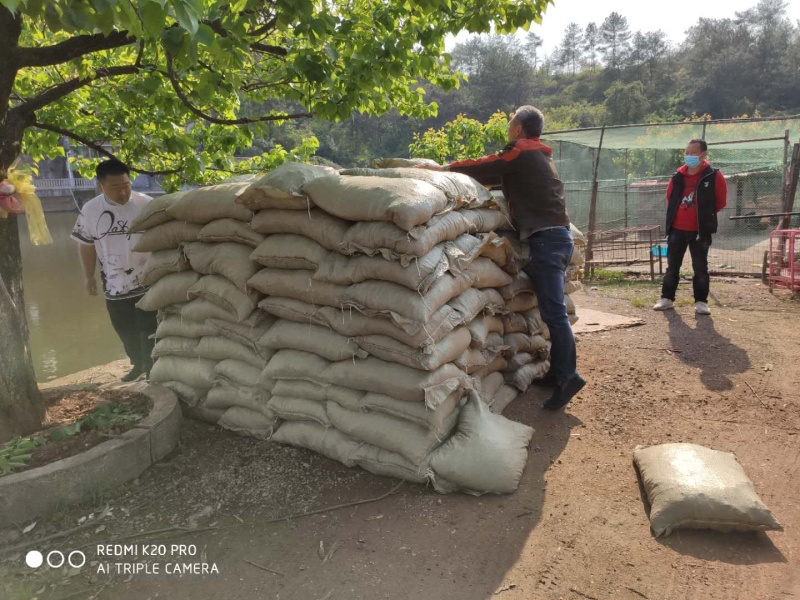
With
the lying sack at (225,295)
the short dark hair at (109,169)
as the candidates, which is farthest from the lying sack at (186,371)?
the short dark hair at (109,169)

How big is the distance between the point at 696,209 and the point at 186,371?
5024 millimetres

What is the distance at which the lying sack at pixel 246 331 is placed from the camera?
10.6ft

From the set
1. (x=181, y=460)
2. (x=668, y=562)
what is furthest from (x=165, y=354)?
(x=668, y=562)

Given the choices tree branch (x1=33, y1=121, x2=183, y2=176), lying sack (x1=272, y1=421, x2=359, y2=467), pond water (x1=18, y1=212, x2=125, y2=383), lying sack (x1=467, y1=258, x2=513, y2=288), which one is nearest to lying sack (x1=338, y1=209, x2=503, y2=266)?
lying sack (x1=467, y1=258, x2=513, y2=288)

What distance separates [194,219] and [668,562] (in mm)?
3025

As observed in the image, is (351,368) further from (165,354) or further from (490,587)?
(165,354)

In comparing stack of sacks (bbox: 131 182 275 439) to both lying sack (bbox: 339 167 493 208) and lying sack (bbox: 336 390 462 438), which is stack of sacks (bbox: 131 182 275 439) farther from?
lying sack (bbox: 339 167 493 208)

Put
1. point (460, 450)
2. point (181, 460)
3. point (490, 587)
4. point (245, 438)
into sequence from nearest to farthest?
point (490, 587)
point (460, 450)
point (181, 460)
point (245, 438)

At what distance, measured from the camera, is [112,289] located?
13.7ft

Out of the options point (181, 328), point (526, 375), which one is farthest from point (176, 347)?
point (526, 375)

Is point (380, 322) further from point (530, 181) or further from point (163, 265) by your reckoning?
point (163, 265)

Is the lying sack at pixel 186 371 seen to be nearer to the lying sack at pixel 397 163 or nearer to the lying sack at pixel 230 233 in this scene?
the lying sack at pixel 230 233

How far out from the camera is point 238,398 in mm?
3289

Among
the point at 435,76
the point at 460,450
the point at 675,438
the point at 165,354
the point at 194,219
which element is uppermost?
the point at 435,76
